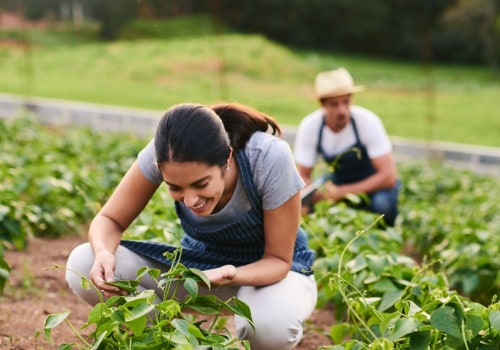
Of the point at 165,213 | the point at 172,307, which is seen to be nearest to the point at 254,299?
→ the point at 172,307

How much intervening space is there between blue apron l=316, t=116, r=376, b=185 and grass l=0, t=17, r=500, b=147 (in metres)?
8.04

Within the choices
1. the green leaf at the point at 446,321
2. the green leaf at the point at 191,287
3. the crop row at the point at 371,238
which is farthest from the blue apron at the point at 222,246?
the green leaf at the point at 446,321

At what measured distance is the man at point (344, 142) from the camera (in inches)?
162

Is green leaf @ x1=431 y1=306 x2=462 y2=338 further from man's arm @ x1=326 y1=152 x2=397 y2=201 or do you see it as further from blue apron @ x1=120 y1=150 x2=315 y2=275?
man's arm @ x1=326 y1=152 x2=397 y2=201

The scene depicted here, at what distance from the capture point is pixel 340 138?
4.16m

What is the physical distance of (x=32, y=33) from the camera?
840 inches

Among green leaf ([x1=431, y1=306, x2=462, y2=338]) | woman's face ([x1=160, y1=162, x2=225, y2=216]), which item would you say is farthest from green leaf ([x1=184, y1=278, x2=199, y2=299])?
green leaf ([x1=431, y1=306, x2=462, y2=338])

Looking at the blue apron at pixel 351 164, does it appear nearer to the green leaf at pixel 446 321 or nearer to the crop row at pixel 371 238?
the crop row at pixel 371 238

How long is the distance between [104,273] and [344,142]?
2160mm

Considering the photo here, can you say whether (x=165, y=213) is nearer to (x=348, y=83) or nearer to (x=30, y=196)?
(x=30, y=196)

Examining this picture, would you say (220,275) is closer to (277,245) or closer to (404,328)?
(277,245)

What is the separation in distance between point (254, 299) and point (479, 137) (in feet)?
35.6

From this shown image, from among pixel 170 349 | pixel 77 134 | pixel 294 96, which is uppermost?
pixel 170 349

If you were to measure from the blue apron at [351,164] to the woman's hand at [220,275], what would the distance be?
2.15 m
